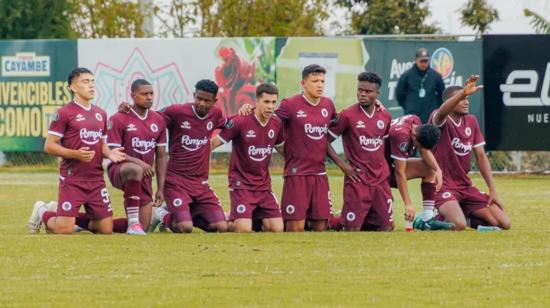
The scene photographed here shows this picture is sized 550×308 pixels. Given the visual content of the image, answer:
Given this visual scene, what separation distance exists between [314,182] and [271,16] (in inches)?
857

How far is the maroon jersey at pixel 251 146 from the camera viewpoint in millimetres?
15992

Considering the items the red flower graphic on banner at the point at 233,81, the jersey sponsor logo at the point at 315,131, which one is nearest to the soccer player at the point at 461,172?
the jersey sponsor logo at the point at 315,131

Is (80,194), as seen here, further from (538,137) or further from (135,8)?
(135,8)

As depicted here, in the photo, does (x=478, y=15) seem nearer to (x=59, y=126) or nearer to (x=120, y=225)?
(x=120, y=225)

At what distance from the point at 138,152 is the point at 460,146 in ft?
11.1

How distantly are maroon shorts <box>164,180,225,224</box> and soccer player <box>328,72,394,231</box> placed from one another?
1.36 m

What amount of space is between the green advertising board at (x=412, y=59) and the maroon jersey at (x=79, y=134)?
11.5 meters

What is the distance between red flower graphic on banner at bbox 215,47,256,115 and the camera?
89.1 feet

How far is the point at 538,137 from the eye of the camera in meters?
25.7

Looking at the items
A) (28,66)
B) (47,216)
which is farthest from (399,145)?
(28,66)

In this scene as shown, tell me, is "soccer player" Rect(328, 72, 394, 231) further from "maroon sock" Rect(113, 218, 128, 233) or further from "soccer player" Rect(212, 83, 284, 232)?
"maroon sock" Rect(113, 218, 128, 233)

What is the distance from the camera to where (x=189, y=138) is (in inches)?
628

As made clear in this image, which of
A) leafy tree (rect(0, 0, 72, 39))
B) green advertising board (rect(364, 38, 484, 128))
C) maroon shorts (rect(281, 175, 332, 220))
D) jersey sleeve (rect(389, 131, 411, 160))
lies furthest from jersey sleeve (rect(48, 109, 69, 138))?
leafy tree (rect(0, 0, 72, 39))

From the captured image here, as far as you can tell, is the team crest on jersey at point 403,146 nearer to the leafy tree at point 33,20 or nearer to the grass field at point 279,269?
the grass field at point 279,269
